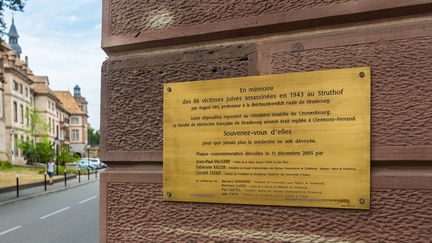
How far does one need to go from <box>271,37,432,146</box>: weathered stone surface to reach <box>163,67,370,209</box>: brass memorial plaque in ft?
0.24

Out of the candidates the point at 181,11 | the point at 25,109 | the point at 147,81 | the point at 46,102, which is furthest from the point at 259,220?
the point at 46,102

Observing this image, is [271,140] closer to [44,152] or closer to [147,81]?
[147,81]

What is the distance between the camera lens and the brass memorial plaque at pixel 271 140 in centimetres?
225

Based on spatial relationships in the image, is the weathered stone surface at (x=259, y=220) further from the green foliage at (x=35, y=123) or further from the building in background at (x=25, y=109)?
the green foliage at (x=35, y=123)

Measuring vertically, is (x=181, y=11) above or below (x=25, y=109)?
below

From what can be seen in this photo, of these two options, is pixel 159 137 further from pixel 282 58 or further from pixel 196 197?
pixel 282 58

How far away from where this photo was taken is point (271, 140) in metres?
2.42

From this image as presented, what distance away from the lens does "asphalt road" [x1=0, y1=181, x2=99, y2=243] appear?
362 inches

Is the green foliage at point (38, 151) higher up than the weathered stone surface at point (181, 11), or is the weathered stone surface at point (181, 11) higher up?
the weathered stone surface at point (181, 11)

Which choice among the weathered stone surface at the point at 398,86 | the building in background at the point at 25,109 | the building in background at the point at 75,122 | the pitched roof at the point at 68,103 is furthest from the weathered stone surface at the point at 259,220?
the pitched roof at the point at 68,103

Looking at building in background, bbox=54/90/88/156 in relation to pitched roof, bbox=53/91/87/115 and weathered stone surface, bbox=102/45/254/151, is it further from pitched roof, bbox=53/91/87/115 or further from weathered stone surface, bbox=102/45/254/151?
weathered stone surface, bbox=102/45/254/151

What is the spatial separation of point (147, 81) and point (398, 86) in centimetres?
171

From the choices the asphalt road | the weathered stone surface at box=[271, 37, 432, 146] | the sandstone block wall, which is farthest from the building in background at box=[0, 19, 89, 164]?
the weathered stone surface at box=[271, 37, 432, 146]

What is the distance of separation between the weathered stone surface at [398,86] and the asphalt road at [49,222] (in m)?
7.88
